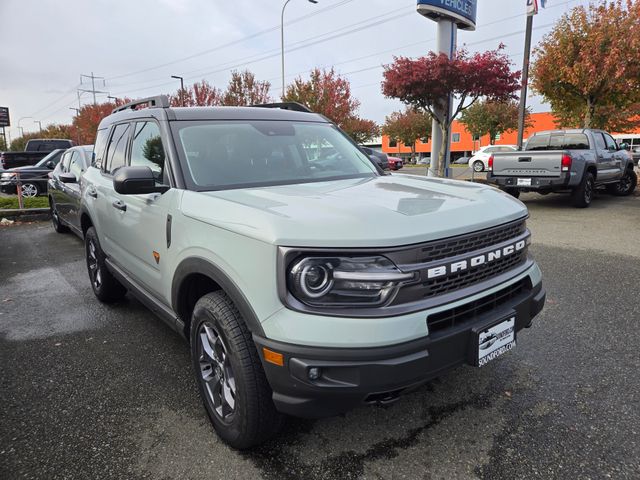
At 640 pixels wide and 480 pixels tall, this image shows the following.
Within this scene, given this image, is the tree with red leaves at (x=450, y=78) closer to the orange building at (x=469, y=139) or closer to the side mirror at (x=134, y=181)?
the side mirror at (x=134, y=181)

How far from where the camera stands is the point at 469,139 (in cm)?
6650

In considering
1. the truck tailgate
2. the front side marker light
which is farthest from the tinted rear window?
the front side marker light

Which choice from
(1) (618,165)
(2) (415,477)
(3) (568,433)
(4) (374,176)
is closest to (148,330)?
(4) (374,176)

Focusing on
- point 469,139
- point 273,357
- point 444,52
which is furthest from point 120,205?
point 469,139

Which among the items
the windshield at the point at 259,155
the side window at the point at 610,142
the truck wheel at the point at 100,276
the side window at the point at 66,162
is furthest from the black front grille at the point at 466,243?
the side window at the point at 610,142

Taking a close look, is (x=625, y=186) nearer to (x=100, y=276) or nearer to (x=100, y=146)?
(x=100, y=146)

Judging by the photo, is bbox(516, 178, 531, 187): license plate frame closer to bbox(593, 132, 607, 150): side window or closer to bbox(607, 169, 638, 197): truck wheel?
bbox(593, 132, 607, 150): side window

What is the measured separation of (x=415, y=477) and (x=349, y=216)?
128cm

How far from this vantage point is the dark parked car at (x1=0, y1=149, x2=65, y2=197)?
13141 millimetres

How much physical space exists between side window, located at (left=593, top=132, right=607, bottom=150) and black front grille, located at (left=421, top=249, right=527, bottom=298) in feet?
33.2

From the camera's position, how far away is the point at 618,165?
452 inches

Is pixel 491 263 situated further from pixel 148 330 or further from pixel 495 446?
pixel 148 330

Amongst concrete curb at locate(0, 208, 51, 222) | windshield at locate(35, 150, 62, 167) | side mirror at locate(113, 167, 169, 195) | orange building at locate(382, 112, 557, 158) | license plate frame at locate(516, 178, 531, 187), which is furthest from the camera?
orange building at locate(382, 112, 557, 158)

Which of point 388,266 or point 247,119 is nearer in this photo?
point 388,266
